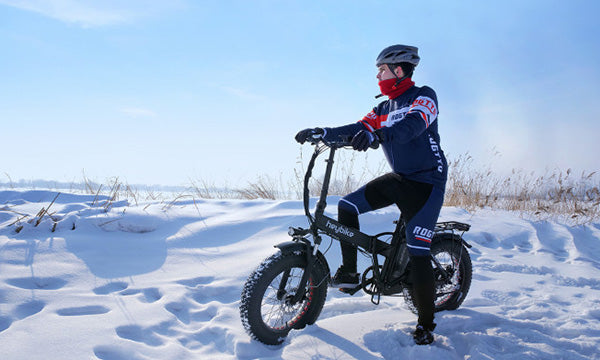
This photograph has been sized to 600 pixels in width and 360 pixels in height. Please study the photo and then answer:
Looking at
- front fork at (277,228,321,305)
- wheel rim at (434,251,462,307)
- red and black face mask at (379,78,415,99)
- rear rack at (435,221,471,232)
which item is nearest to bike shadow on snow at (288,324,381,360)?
front fork at (277,228,321,305)

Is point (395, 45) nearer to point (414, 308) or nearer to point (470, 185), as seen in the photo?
point (414, 308)

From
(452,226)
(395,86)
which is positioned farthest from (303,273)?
(395,86)

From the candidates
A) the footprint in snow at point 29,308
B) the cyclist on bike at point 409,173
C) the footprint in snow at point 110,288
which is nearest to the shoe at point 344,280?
the cyclist on bike at point 409,173

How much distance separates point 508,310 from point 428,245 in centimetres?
134

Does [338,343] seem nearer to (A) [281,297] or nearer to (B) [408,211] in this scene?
(A) [281,297]

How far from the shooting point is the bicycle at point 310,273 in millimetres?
2857

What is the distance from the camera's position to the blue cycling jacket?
296cm

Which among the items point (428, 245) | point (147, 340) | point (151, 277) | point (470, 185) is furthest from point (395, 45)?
point (470, 185)

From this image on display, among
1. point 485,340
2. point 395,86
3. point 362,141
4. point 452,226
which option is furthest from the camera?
point 452,226

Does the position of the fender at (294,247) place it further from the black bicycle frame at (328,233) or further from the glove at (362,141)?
the glove at (362,141)

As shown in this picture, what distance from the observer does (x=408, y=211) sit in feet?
10.3

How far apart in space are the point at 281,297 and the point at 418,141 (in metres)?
1.61

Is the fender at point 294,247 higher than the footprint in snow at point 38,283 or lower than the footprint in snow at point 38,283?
higher

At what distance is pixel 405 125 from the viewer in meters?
2.81
